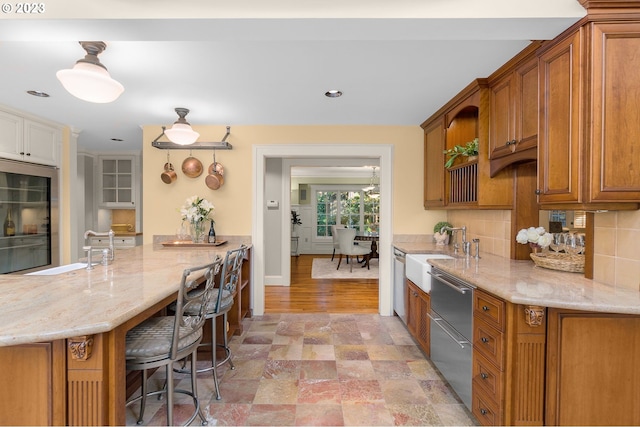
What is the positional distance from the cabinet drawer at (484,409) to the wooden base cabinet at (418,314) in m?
0.72

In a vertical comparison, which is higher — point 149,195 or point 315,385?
point 149,195

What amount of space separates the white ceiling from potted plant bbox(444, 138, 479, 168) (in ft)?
1.53

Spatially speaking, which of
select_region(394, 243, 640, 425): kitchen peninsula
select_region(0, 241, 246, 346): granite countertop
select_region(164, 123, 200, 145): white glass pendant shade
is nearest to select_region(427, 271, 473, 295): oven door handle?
select_region(394, 243, 640, 425): kitchen peninsula

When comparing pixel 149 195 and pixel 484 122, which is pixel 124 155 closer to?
pixel 149 195

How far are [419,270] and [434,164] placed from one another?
1.32 m

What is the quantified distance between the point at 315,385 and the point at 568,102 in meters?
2.29

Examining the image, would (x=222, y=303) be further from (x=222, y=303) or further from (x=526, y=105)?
(x=526, y=105)

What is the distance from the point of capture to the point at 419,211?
12.4 ft

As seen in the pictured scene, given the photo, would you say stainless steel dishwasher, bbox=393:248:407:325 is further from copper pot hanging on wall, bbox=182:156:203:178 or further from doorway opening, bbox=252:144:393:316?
copper pot hanging on wall, bbox=182:156:203:178

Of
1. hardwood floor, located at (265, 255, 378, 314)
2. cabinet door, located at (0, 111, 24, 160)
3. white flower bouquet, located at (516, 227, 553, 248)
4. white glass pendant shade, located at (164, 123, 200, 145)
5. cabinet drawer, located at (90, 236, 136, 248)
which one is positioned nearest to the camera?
white flower bouquet, located at (516, 227, 553, 248)

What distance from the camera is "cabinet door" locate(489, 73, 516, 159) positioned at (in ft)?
7.09

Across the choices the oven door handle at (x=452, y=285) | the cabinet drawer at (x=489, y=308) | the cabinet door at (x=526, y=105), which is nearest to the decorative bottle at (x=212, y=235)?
the oven door handle at (x=452, y=285)

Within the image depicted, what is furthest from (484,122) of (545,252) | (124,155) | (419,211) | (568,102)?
(124,155)

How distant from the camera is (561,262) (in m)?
1.99
